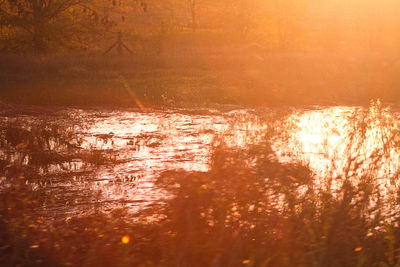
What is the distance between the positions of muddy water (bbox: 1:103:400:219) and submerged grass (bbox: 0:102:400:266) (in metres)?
0.37

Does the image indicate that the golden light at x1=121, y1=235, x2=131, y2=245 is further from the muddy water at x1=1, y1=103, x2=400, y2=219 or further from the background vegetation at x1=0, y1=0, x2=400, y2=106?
the background vegetation at x1=0, y1=0, x2=400, y2=106

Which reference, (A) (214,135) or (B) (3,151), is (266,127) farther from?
(B) (3,151)

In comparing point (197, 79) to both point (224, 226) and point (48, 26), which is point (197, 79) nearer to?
point (48, 26)

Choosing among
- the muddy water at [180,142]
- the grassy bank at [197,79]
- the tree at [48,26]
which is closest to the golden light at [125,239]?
the muddy water at [180,142]

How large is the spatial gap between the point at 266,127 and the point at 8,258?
8480 millimetres

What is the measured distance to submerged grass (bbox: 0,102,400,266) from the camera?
471 cm

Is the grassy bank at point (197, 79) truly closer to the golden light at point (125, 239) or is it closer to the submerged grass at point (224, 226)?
the submerged grass at point (224, 226)

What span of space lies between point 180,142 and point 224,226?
511cm

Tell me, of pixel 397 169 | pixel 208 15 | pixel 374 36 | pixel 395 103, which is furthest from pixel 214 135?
pixel 208 15

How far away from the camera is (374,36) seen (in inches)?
1812

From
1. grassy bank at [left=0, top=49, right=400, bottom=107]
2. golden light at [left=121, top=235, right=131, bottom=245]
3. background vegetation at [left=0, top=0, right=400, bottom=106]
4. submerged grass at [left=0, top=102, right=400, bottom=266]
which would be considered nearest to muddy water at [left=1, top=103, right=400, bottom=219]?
submerged grass at [left=0, top=102, right=400, bottom=266]

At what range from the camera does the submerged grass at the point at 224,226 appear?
471cm

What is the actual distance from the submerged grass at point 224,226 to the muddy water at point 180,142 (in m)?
0.37

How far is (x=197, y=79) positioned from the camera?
913 inches
